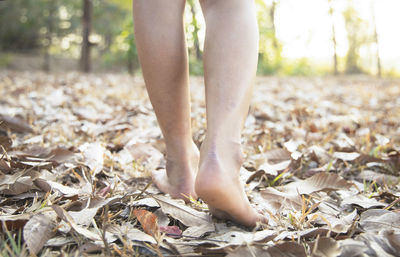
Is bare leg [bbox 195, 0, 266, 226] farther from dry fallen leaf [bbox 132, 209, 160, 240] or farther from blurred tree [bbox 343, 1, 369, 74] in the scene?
blurred tree [bbox 343, 1, 369, 74]

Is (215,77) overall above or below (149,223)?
above

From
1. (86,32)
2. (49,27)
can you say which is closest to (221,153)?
(86,32)

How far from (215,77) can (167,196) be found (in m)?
0.43

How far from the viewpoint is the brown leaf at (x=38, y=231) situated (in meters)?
0.75

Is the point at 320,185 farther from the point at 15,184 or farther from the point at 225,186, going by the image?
the point at 15,184

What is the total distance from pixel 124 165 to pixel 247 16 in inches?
29.7

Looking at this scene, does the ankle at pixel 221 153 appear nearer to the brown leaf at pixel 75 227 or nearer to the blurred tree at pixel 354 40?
the brown leaf at pixel 75 227

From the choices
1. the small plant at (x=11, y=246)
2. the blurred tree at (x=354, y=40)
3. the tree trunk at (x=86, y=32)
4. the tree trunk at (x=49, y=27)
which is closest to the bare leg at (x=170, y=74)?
the small plant at (x=11, y=246)

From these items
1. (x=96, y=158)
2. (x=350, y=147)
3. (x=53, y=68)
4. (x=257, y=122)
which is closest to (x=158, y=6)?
(x=96, y=158)

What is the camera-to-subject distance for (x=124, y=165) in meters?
1.40

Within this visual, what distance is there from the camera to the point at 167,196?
3.69 feet

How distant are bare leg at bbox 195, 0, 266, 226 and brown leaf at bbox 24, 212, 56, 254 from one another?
1.08 feet

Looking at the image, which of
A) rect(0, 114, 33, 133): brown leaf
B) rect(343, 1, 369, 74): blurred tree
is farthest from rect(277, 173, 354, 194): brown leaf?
rect(343, 1, 369, 74): blurred tree

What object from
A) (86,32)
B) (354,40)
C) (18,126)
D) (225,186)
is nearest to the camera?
(225,186)
